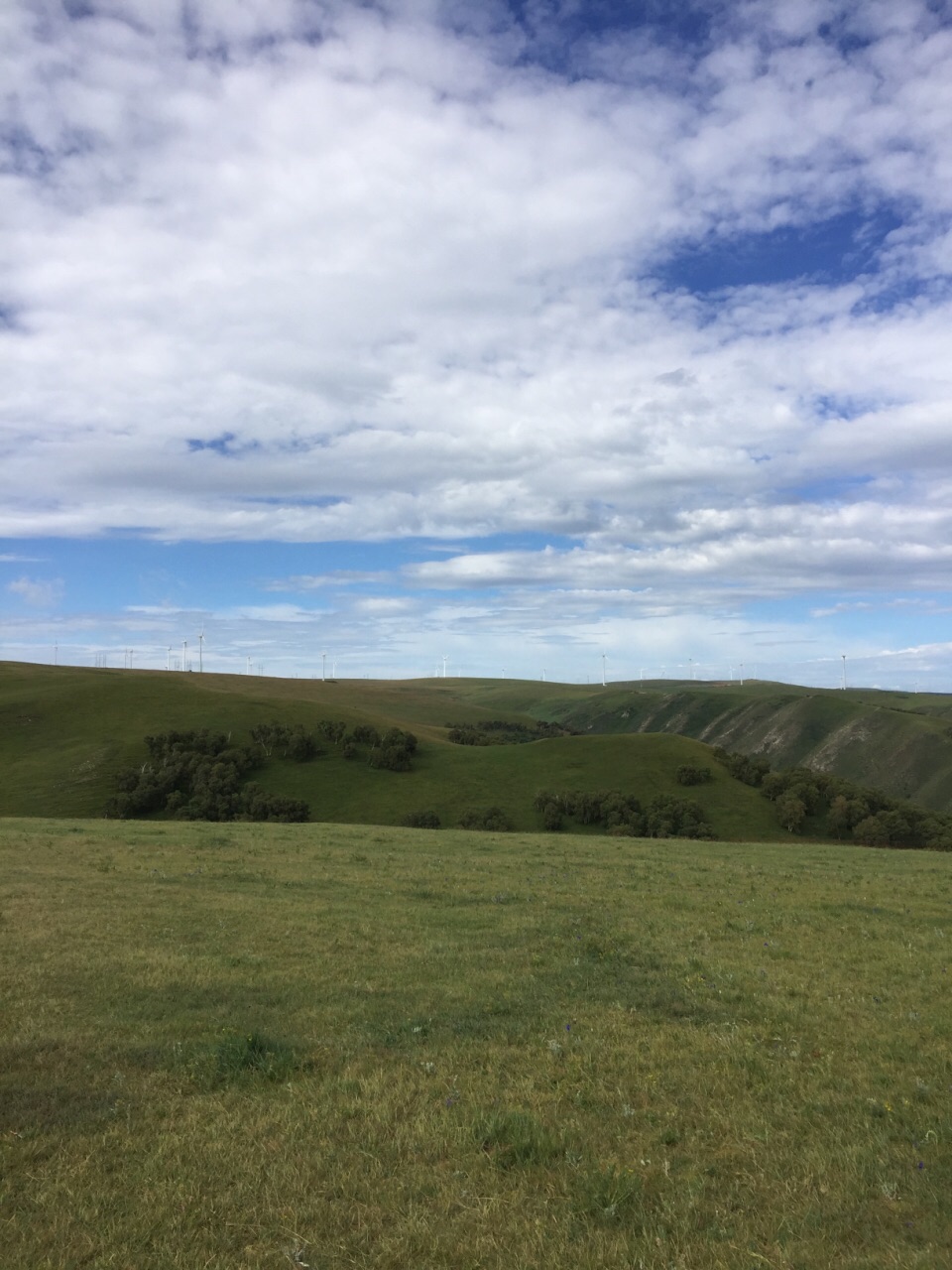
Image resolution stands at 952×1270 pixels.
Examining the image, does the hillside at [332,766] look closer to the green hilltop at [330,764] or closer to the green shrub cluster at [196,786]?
the green hilltop at [330,764]

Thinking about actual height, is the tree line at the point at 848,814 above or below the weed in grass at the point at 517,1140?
below

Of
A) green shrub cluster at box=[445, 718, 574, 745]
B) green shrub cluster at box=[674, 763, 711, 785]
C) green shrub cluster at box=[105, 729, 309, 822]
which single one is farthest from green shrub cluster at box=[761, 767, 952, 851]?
green shrub cluster at box=[105, 729, 309, 822]

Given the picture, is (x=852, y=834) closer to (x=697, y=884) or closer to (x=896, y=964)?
(x=697, y=884)

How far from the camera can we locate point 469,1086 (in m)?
9.54

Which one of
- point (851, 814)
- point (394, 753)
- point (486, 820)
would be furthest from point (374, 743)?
point (851, 814)

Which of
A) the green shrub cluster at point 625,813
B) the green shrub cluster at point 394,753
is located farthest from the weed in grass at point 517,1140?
the green shrub cluster at point 394,753

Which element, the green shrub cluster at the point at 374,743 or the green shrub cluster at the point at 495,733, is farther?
the green shrub cluster at the point at 495,733

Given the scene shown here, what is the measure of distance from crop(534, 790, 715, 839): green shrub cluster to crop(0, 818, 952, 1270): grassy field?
5758 centimetres

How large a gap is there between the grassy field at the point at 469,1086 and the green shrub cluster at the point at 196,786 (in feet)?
197

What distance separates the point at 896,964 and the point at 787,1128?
346 inches

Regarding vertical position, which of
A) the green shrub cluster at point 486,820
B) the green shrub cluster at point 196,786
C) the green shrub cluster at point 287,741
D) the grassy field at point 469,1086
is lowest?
the green shrub cluster at point 486,820

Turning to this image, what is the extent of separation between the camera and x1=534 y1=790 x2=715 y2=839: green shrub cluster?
253ft

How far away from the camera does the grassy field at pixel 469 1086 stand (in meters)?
6.59

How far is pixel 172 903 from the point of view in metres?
20.7
